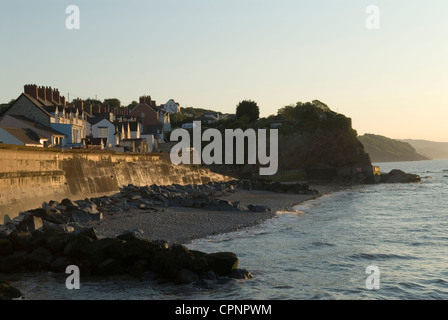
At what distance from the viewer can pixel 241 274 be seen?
53.1 feet

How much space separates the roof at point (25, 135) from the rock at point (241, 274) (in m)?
37.6

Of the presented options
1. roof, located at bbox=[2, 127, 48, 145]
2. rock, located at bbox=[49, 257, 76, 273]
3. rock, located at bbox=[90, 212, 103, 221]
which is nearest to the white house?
roof, located at bbox=[2, 127, 48, 145]

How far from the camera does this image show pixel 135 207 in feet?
110

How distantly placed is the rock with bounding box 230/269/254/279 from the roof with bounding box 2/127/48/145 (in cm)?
3762

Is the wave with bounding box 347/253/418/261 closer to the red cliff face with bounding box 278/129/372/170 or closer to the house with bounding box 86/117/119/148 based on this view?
the house with bounding box 86/117/119/148

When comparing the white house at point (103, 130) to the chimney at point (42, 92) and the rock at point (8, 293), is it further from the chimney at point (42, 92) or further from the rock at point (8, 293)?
the rock at point (8, 293)

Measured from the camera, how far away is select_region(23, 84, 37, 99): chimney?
66875 millimetres

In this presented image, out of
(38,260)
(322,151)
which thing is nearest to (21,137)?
(38,260)

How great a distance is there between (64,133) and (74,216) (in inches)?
1538

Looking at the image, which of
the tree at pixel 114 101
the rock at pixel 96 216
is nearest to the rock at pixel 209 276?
the rock at pixel 96 216

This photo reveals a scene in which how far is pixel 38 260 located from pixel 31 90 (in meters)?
56.9

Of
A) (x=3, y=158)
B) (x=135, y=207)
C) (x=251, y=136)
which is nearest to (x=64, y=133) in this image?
(x=135, y=207)

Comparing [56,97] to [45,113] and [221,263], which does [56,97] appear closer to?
[45,113]

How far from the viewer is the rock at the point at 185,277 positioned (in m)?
15.2
